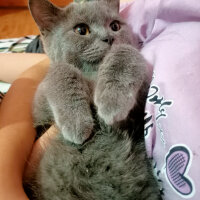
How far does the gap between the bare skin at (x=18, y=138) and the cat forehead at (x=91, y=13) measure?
36 centimetres

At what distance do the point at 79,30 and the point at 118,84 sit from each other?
36cm

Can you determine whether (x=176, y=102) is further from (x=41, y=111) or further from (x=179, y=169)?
(x=41, y=111)

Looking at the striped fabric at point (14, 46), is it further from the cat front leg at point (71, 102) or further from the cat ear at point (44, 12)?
the cat front leg at point (71, 102)

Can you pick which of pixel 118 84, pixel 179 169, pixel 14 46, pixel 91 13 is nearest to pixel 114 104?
pixel 118 84

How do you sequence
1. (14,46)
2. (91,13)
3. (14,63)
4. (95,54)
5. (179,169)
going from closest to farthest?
1. (179,169)
2. (95,54)
3. (91,13)
4. (14,63)
5. (14,46)

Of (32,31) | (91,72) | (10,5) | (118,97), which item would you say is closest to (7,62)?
(91,72)

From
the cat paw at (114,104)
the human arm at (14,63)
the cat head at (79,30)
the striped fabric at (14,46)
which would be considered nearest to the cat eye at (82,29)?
the cat head at (79,30)

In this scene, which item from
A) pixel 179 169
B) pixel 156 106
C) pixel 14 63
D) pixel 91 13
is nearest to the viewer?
pixel 179 169

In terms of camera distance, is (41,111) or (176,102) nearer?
(176,102)

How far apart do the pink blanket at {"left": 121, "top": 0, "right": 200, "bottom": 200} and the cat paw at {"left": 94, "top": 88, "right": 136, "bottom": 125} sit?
0.07m

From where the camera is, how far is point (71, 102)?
73 centimetres

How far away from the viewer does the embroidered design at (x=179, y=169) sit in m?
0.57

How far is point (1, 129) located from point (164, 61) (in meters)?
0.60

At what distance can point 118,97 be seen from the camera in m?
0.66
